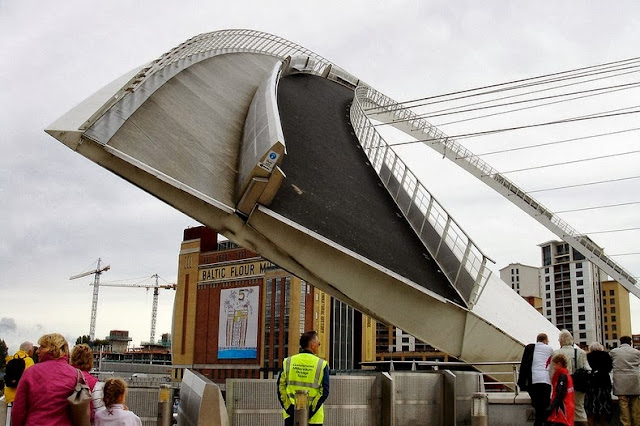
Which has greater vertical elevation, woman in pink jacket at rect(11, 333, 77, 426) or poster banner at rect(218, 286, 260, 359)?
poster banner at rect(218, 286, 260, 359)

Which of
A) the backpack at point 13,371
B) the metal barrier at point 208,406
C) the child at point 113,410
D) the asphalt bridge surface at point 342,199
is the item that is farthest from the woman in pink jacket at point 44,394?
the asphalt bridge surface at point 342,199

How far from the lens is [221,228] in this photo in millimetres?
15789

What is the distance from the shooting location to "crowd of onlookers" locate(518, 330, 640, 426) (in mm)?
10539

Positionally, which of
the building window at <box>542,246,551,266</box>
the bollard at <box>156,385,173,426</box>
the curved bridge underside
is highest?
A: the building window at <box>542,246,551,266</box>

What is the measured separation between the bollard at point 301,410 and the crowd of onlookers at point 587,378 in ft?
14.4

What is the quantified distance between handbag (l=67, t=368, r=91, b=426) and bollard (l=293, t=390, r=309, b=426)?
7.62 feet

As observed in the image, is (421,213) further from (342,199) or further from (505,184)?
(505,184)

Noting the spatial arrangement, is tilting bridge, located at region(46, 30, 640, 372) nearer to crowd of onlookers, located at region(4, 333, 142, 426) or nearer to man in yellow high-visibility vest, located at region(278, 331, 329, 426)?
man in yellow high-visibility vest, located at region(278, 331, 329, 426)

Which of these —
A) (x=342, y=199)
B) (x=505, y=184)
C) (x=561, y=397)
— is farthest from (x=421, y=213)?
(x=505, y=184)

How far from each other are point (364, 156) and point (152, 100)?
739 centimetres

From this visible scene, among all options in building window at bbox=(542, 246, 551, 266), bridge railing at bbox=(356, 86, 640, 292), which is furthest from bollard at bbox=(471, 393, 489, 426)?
building window at bbox=(542, 246, 551, 266)

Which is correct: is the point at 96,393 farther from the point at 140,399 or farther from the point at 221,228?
the point at 221,228

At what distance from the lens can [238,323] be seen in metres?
97.9

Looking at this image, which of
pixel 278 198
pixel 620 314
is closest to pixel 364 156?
pixel 278 198
